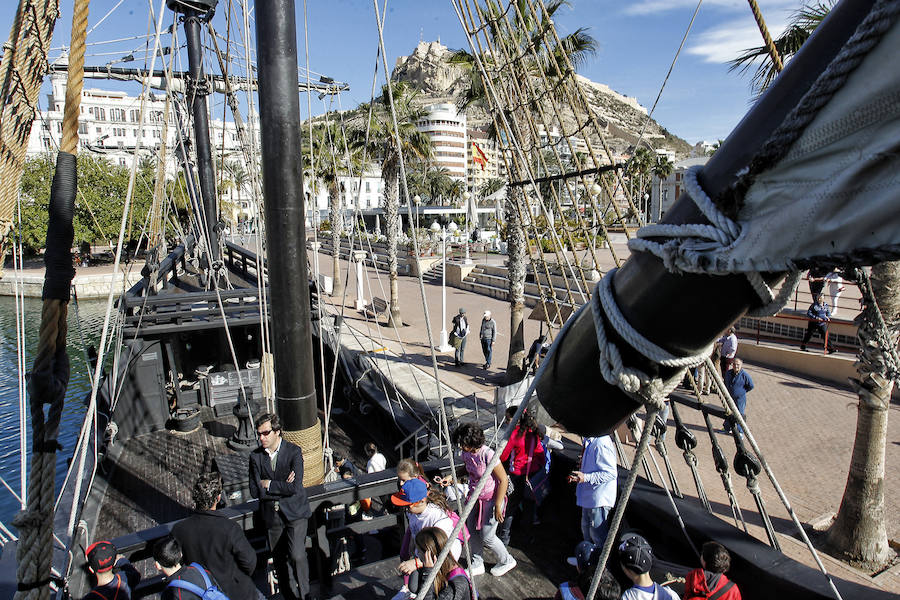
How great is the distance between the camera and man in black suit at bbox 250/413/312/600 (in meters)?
3.89

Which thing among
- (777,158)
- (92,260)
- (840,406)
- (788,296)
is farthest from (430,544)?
(92,260)

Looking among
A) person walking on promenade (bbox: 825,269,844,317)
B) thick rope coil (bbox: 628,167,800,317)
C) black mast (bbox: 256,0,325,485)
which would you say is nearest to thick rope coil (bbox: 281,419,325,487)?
black mast (bbox: 256,0,325,485)

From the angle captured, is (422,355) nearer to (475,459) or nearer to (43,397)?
(475,459)

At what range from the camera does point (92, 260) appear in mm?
39406

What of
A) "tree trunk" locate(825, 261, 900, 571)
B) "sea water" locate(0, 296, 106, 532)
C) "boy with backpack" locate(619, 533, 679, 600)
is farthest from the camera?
"sea water" locate(0, 296, 106, 532)

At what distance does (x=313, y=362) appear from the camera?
5352 mm

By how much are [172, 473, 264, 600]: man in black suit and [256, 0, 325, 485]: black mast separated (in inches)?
32.2

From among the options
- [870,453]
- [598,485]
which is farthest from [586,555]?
[870,453]

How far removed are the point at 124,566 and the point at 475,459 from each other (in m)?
2.53

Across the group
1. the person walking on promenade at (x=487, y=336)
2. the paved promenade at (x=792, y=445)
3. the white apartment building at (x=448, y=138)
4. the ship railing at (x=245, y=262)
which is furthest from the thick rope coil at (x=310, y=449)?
the white apartment building at (x=448, y=138)

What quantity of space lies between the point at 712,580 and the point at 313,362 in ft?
12.4

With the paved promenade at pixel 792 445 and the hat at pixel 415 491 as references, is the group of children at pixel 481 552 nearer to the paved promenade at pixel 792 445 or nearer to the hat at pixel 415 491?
the hat at pixel 415 491

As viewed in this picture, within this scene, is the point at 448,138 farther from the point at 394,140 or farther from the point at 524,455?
the point at 524,455

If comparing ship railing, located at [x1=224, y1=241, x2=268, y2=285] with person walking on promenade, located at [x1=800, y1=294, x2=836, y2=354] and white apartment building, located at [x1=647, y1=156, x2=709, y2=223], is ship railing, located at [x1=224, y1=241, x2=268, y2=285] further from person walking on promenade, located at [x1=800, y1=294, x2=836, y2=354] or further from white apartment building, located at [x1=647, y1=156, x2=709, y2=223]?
white apartment building, located at [x1=647, y1=156, x2=709, y2=223]
